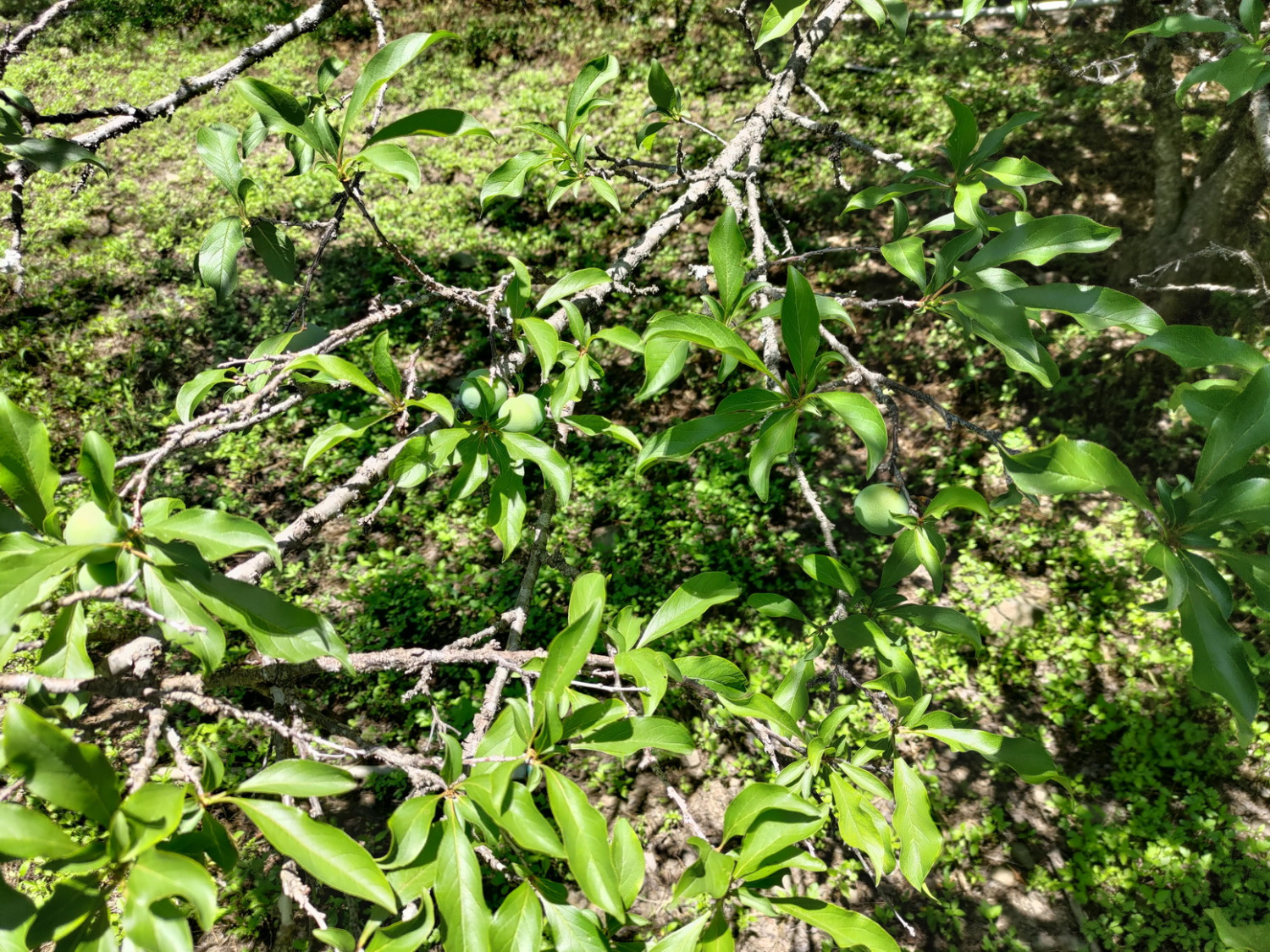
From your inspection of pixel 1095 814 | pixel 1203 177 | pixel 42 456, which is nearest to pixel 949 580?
pixel 1095 814

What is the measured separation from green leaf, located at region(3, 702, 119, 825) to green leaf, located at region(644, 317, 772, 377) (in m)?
0.83

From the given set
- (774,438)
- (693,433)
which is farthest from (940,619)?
(693,433)

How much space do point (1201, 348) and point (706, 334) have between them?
777 millimetres

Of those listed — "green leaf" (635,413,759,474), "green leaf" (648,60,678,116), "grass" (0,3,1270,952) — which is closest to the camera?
"green leaf" (635,413,759,474)

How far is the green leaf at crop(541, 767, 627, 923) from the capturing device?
802 millimetres

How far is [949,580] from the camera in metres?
3.15

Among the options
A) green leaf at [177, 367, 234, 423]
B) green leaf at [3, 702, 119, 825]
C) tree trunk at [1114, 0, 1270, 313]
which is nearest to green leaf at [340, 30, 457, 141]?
green leaf at [177, 367, 234, 423]

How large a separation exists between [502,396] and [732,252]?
51 centimetres

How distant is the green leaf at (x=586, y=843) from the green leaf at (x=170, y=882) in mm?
344

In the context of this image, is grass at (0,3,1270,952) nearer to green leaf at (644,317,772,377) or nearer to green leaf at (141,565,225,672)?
green leaf at (644,317,772,377)

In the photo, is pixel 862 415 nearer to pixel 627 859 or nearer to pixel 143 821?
pixel 627 859

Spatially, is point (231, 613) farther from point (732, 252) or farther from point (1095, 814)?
point (1095, 814)

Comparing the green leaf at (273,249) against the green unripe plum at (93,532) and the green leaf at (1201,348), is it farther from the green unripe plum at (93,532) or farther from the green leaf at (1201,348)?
the green leaf at (1201,348)

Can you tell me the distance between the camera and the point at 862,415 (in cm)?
104
